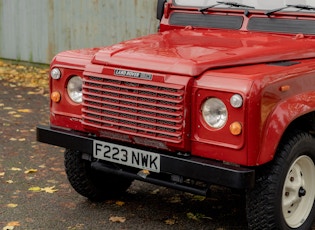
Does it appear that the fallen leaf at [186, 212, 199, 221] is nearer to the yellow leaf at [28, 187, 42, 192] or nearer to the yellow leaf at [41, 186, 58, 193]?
the yellow leaf at [41, 186, 58, 193]

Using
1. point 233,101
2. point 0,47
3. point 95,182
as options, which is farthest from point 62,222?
point 0,47

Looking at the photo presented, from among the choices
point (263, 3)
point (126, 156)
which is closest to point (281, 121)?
point (126, 156)

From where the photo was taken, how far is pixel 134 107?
4.48 meters

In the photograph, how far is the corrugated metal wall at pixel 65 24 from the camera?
11.3 metres

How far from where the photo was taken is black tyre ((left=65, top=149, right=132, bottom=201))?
5.25 metres

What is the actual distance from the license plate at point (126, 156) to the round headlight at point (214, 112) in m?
0.43

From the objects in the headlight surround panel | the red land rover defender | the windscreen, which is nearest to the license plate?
the red land rover defender

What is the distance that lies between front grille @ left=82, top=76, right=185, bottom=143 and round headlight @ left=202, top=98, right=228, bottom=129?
0.15 meters

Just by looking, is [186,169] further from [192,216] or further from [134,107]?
[192,216]

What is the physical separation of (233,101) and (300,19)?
1.49 m

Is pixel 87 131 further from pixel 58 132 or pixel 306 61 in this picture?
pixel 306 61

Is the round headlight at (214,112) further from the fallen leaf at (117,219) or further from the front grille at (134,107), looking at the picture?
the fallen leaf at (117,219)

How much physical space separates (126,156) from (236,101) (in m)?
0.93

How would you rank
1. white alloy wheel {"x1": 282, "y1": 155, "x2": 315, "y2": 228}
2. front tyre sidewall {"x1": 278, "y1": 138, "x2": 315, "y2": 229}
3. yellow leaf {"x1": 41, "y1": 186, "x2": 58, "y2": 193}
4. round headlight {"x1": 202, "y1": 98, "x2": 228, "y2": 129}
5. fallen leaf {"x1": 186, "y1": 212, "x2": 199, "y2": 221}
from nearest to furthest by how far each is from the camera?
round headlight {"x1": 202, "y1": 98, "x2": 228, "y2": 129}
front tyre sidewall {"x1": 278, "y1": 138, "x2": 315, "y2": 229}
white alloy wheel {"x1": 282, "y1": 155, "x2": 315, "y2": 228}
fallen leaf {"x1": 186, "y1": 212, "x2": 199, "y2": 221}
yellow leaf {"x1": 41, "y1": 186, "x2": 58, "y2": 193}
